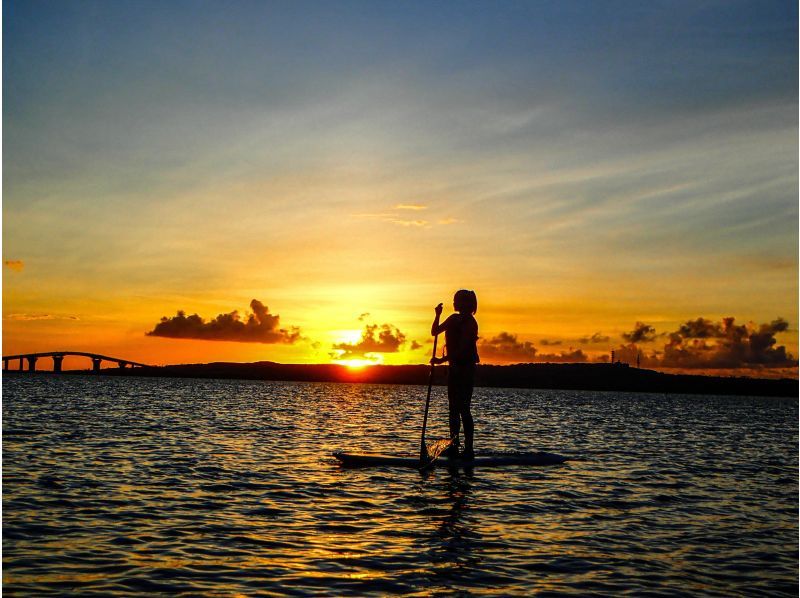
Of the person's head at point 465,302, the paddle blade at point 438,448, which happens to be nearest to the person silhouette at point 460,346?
the person's head at point 465,302

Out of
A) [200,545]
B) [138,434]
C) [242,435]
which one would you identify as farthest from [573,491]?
[138,434]

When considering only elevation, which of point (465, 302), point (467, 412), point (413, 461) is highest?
point (465, 302)

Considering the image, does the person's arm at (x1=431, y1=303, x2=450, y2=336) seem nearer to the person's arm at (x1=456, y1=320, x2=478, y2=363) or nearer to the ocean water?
the person's arm at (x1=456, y1=320, x2=478, y2=363)

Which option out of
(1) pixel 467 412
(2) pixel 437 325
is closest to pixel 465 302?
(2) pixel 437 325

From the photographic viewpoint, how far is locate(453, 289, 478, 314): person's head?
21.0m

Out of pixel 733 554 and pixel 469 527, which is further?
pixel 469 527

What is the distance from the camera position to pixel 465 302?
2098 cm

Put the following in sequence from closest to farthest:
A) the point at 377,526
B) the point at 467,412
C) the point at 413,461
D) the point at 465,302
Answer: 1. the point at 377,526
2. the point at 465,302
3. the point at 467,412
4. the point at 413,461

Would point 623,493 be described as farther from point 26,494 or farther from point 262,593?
point 26,494

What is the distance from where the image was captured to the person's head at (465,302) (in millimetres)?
20984

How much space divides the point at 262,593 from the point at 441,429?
3110 centimetres

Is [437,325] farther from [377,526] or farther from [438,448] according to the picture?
[377,526]

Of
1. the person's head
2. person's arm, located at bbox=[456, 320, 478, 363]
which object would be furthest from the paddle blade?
the person's head

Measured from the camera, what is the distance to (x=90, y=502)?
15898mm
